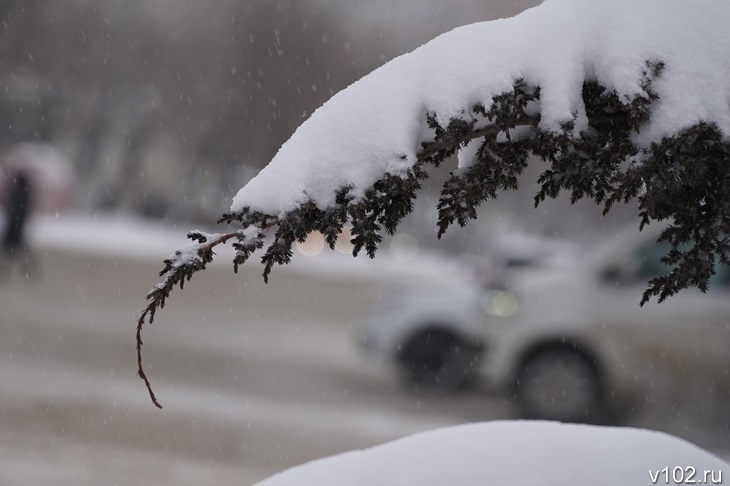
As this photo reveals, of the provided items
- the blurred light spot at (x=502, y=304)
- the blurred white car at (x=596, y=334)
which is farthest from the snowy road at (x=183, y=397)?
the blurred light spot at (x=502, y=304)

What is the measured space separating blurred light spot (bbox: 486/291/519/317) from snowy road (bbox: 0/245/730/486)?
0.96 meters

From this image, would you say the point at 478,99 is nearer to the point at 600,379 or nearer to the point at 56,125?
the point at 600,379

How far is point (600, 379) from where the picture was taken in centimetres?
711

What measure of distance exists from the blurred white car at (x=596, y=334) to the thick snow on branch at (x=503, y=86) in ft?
15.1

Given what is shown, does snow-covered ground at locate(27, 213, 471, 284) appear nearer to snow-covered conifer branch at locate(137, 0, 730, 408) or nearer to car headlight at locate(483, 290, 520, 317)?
car headlight at locate(483, 290, 520, 317)

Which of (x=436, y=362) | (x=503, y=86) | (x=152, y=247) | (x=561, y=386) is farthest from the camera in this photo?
(x=152, y=247)

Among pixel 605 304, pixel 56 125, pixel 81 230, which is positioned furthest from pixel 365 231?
pixel 56 125

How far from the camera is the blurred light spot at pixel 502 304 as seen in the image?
7.30 meters

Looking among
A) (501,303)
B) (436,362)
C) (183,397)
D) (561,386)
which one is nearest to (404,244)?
(436,362)

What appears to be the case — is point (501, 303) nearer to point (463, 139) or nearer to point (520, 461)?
point (520, 461)

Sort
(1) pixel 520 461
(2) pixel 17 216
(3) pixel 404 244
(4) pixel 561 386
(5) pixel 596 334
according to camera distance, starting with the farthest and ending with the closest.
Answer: (3) pixel 404 244 → (2) pixel 17 216 → (4) pixel 561 386 → (5) pixel 596 334 → (1) pixel 520 461

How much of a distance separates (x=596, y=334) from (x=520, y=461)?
4273 millimetres

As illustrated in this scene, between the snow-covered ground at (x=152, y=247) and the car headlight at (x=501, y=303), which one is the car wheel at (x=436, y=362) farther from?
the snow-covered ground at (x=152, y=247)

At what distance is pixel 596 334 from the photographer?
6996 millimetres
